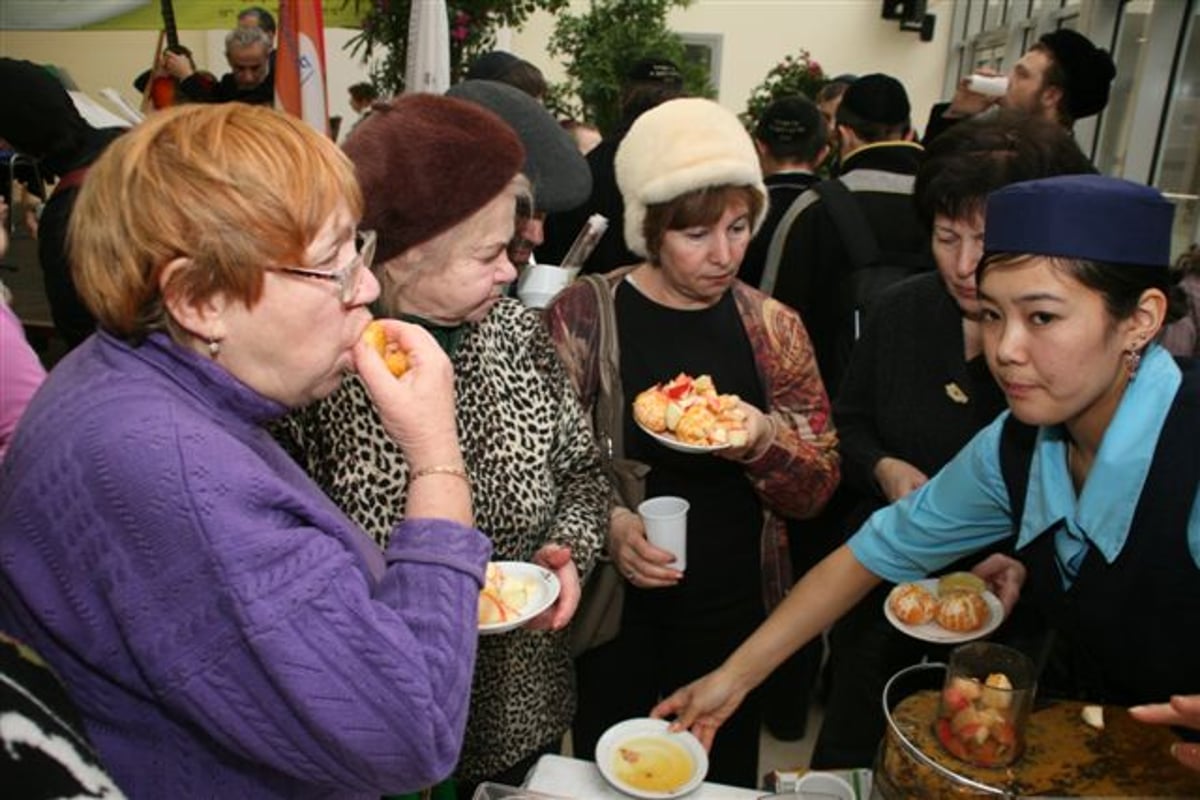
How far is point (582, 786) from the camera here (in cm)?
131

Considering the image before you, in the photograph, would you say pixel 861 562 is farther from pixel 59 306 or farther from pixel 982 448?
pixel 59 306

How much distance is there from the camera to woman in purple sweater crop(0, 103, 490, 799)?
30.0 inches

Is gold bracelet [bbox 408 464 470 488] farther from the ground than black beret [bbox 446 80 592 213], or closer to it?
closer to it

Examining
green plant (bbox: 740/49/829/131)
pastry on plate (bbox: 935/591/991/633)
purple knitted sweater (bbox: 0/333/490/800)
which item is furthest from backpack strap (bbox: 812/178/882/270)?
green plant (bbox: 740/49/829/131)

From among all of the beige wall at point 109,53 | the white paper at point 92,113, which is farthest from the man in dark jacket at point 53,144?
the beige wall at point 109,53

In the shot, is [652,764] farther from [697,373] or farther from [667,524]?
[697,373]

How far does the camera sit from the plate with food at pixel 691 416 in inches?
68.1

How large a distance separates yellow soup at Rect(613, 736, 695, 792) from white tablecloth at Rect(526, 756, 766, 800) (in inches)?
1.2

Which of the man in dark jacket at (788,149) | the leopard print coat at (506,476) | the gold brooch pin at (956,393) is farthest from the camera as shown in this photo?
the man in dark jacket at (788,149)

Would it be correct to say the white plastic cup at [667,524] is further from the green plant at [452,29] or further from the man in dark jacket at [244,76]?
the man in dark jacket at [244,76]

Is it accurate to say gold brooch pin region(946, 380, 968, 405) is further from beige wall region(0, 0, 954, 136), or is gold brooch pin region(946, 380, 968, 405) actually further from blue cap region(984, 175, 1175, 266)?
beige wall region(0, 0, 954, 136)

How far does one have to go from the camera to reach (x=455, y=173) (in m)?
1.37

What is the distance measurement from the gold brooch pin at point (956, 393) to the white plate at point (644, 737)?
922 millimetres

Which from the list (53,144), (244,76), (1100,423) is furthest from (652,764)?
(244,76)
